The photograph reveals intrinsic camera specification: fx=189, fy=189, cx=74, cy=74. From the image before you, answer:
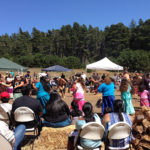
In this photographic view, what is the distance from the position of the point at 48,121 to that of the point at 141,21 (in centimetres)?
8676

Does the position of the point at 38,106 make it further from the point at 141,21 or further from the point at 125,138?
the point at 141,21

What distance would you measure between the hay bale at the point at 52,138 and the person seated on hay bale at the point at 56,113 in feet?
0.36

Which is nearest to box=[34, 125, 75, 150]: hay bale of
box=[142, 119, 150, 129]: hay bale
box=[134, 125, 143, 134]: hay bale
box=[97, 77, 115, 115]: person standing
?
box=[134, 125, 143, 134]: hay bale

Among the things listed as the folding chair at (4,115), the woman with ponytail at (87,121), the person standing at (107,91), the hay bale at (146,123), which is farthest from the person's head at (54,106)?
the person standing at (107,91)

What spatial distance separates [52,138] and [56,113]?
56cm

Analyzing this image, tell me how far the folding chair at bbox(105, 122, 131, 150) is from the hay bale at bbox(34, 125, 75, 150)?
1379 millimetres

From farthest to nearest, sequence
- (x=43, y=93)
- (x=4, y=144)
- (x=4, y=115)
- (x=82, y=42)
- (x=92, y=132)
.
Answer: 1. (x=82, y=42)
2. (x=43, y=93)
3. (x=4, y=115)
4. (x=92, y=132)
5. (x=4, y=144)

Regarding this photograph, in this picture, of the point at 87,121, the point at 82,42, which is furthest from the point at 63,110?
the point at 82,42

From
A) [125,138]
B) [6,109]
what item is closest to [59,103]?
[6,109]

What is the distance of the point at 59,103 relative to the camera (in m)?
4.14

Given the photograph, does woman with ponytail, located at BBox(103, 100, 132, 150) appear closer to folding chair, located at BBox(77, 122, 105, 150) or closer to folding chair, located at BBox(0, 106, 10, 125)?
folding chair, located at BBox(77, 122, 105, 150)

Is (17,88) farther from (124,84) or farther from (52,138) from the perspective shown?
(124,84)

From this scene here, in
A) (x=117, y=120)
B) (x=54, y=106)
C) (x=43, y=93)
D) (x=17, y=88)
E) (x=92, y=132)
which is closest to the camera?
(x=92, y=132)

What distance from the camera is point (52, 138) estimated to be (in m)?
4.16
